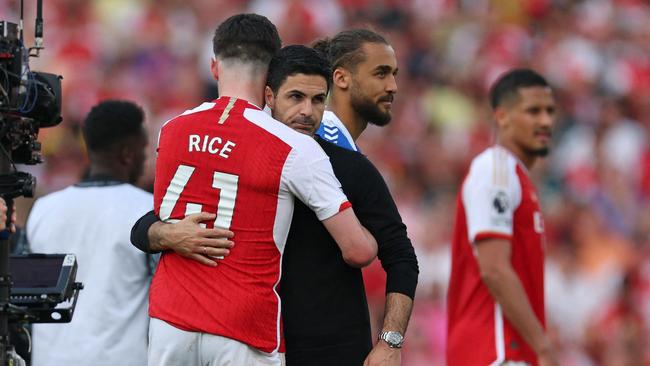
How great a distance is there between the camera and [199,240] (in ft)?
15.7

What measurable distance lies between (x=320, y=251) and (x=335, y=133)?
0.69 m

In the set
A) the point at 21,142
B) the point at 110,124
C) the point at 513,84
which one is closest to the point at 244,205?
the point at 21,142

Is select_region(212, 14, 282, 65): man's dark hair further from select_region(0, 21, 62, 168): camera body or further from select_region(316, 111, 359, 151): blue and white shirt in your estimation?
select_region(0, 21, 62, 168): camera body

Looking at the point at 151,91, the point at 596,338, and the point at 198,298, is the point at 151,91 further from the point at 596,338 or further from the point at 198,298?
the point at 198,298

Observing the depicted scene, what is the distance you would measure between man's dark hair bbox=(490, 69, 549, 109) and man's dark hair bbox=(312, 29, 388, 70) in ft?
6.71

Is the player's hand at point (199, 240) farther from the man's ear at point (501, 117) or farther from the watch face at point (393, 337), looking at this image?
the man's ear at point (501, 117)

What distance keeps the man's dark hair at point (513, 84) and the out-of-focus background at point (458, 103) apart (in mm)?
3550

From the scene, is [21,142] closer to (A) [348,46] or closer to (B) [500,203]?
(A) [348,46]

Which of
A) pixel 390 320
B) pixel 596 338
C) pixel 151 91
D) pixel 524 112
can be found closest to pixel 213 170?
pixel 390 320

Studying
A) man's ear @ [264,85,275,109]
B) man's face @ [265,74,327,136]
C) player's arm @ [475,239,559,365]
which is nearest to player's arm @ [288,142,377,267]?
man's face @ [265,74,327,136]

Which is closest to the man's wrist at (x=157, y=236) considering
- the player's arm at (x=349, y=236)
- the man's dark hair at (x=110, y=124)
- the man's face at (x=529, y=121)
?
the player's arm at (x=349, y=236)

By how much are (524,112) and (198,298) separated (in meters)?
3.44

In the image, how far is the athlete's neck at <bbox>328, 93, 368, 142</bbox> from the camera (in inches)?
227

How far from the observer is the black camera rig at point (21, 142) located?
509cm
